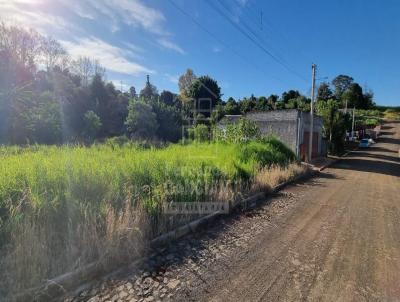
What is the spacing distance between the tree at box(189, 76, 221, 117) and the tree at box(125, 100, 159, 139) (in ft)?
33.8

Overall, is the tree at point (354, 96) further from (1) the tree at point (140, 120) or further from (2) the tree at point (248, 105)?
(1) the tree at point (140, 120)

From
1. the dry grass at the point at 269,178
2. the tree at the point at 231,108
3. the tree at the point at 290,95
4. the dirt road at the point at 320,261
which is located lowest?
the dirt road at the point at 320,261

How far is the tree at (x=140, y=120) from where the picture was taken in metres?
26.7

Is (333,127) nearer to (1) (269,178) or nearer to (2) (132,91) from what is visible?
(1) (269,178)

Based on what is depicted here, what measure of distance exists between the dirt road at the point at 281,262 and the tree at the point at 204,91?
3184 centimetres

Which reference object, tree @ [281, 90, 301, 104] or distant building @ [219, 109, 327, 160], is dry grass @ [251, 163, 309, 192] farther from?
tree @ [281, 90, 301, 104]

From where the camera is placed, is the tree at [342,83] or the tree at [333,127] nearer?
the tree at [333,127]

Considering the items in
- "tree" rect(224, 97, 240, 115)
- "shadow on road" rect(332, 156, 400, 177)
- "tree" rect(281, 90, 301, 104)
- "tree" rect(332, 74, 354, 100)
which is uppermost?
"tree" rect(332, 74, 354, 100)

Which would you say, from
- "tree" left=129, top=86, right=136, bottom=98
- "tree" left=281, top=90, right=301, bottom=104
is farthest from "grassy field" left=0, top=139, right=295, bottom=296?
"tree" left=281, top=90, right=301, bottom=104

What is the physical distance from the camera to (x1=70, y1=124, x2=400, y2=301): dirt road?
271 centimetres

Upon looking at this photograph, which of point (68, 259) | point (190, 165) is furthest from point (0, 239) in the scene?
point (190, 165)

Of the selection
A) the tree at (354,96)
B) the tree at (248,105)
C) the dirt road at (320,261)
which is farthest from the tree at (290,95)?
the dirt road at (320,261)

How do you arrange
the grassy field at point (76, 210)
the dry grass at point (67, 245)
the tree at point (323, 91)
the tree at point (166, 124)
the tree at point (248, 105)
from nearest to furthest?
the dry grass at point (67, 245)
the grassy field at point (76, 210)
the tree at point (166, 124)
the tree at point (248, 105)
the tree at point (323, 91)

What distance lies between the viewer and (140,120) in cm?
2683
